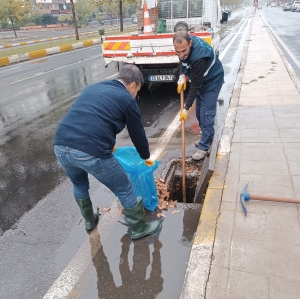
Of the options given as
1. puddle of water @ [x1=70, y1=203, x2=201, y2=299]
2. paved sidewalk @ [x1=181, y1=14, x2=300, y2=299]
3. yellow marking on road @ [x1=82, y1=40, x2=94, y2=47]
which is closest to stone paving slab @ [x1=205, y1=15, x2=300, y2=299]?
paved sidewalk @ [x1=181, y1=14, x2=300, y2=299]

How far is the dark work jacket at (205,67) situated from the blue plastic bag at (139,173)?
1.28m

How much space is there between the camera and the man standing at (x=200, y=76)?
3.61 meters

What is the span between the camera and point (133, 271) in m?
2.50

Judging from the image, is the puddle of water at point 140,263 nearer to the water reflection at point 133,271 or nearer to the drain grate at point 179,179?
the water reflection at point 133,271

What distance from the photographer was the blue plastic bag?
2.85 meters

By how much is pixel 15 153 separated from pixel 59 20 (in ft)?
186

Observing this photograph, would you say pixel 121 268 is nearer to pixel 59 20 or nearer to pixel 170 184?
pixel 170 184

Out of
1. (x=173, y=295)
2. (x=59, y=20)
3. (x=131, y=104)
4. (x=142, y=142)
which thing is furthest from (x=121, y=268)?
(x=59, y=20)

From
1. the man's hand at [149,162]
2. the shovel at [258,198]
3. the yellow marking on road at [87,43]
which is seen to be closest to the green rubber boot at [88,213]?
the man's hand at [149,162]

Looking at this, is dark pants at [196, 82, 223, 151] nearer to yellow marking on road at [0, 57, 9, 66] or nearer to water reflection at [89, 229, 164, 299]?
water reflection at [89, 229, 164, 299]

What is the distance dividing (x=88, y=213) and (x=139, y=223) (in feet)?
1.70

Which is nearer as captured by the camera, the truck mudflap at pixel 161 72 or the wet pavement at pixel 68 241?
the wet pavement at pixel 68 241

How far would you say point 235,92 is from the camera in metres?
7.23

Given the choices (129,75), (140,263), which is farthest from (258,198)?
(129,75)
